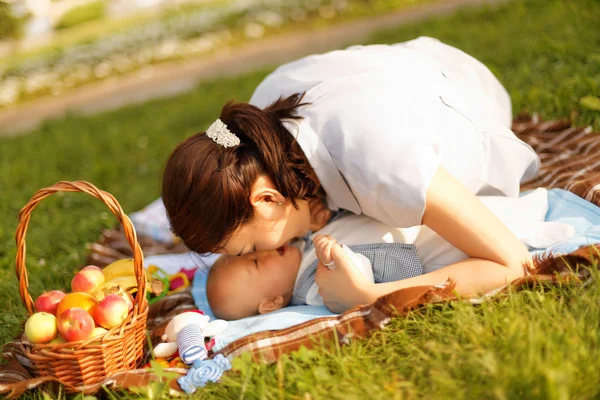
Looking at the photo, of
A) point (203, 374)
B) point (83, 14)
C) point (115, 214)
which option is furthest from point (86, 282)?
point (83, 14)

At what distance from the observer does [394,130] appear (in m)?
2.12

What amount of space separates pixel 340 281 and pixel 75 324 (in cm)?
89

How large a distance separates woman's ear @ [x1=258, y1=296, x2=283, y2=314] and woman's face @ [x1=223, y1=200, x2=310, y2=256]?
0.76ft

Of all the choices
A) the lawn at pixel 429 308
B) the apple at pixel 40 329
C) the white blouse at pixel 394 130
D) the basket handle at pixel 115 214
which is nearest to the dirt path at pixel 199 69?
the lawn at pixel 429 308

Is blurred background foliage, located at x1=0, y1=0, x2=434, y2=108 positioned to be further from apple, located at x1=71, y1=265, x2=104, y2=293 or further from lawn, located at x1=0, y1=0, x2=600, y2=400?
apple, located at x1=71, y1=265, x2=104, y2=293

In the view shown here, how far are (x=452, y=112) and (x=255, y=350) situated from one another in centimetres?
119

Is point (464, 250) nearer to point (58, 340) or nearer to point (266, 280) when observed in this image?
point (266, 280)

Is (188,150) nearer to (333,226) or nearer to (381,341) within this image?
(333,226)

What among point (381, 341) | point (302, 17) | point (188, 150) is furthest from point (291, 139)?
point (302, 17)

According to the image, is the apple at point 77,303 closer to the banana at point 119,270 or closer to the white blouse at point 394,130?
the banana at point 119,270

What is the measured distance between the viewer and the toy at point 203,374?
192 cm

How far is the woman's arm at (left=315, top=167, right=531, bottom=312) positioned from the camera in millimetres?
2064

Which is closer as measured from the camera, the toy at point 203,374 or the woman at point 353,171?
the toy at point 203,374

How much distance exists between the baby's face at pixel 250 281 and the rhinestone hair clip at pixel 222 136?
19.7 inches
